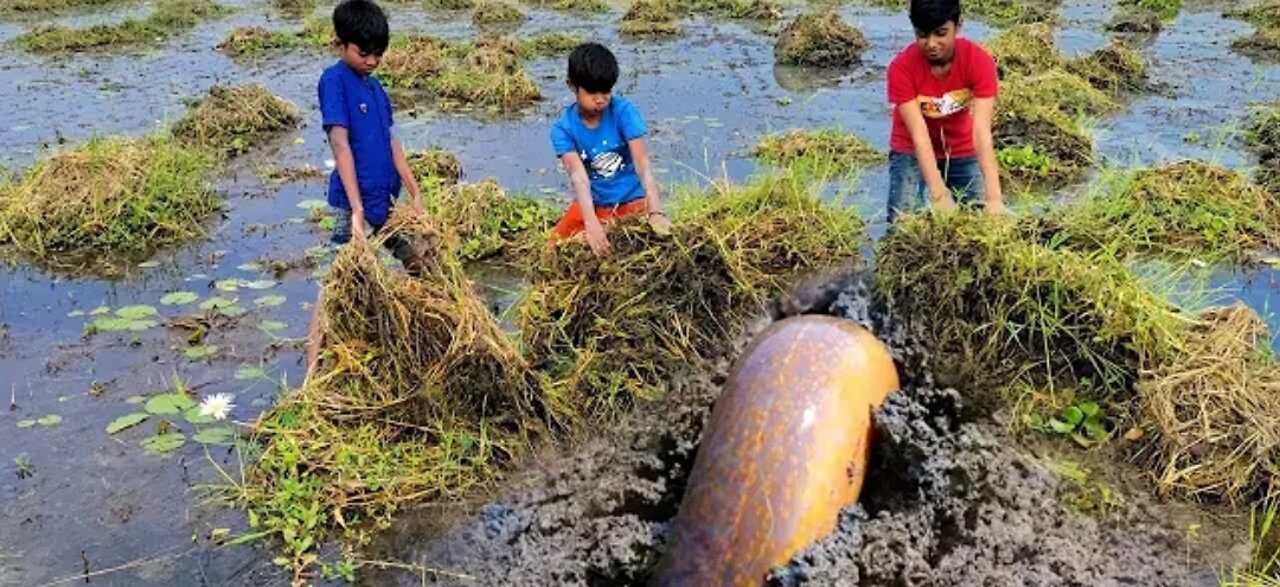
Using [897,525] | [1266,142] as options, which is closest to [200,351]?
[897,525]

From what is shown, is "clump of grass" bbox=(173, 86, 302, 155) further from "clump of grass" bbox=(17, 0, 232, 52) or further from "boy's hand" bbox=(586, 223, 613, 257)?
"clump of grass" bbox=(17, 0, 232, 52)

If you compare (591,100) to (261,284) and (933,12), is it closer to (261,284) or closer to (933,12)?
(933,12)

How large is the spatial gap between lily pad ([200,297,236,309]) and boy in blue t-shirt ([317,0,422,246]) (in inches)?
55.7

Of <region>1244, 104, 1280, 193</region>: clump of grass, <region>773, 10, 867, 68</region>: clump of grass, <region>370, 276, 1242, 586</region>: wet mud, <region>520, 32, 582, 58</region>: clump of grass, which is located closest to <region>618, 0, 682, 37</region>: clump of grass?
<region>520, 32, 582, 58</region>: clump of grass

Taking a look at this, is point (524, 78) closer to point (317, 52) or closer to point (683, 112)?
point (683, 112)

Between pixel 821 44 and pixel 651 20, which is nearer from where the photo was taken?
pixel 821 44

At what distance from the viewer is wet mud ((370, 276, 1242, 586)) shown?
345cm

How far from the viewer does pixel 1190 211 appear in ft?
21.0

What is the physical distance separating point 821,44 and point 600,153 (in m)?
8.49

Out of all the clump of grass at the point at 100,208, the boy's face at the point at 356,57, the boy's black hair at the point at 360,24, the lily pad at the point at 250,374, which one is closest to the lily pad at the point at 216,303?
the lily pad at the point at 250,374

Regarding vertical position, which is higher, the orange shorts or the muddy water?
the orange shorts

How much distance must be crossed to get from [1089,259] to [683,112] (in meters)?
6.21

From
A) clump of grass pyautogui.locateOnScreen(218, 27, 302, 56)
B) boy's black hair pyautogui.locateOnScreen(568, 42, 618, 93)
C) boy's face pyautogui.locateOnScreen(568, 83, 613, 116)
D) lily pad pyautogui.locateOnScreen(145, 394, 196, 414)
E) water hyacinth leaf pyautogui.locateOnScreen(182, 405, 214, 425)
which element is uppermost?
boy's black hair pyautogui.locateOnScreen(568, 42, 618, 93)

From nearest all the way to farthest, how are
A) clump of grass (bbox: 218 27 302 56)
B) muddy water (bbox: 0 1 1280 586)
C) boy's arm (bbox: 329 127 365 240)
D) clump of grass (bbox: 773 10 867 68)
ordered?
muddy water (bbox: 0 1 1280 586), boy's arm (bbox: 329 127 365 240), clump of grass (bbox: 773 10 867 68), clump of grass (bbox: 218 27 302 56)
